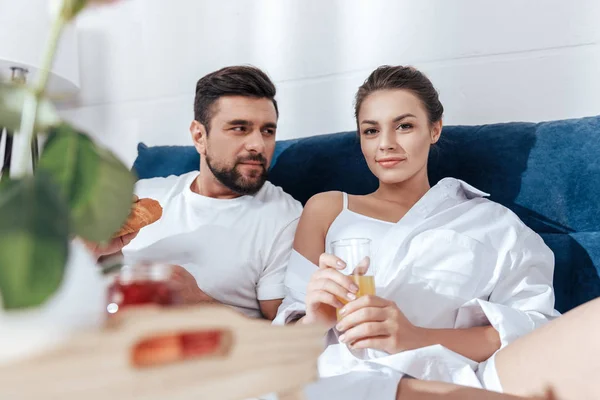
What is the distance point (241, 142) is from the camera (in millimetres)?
1933

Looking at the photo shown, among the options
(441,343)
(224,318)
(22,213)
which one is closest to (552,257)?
(441,343)

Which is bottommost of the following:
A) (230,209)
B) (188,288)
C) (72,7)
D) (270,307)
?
(270,307)

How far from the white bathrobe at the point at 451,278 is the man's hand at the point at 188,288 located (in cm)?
21

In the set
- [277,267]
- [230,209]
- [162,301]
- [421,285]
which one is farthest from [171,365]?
[230,209]

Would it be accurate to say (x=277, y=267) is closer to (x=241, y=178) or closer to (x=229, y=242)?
(x=229, y=242)

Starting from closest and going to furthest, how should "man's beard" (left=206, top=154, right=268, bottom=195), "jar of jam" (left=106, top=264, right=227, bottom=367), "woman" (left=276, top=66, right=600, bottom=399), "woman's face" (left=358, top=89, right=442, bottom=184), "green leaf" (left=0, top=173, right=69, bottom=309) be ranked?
"green leaf" (left=0, top=173, right=69, bottom=309) → "jar of jam" (left=106, top=264, right=227, bottom=367) → "woman" (left=276, top=66, right=600, bottom=399) → "woman's face" (left=358, top=89, right=442, bottom=184) → "man's beard" (left=206, top=154, right=268, bottom=195)

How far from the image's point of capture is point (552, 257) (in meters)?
1.57

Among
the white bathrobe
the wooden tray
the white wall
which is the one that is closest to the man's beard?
the white bathrobe

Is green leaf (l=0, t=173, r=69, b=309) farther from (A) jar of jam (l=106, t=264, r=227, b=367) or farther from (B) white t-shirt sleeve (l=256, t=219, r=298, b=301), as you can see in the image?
(B) white t-shirt sleeve (l=256, t=219, r=298, b=301)

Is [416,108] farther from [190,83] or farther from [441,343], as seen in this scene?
[190,83]

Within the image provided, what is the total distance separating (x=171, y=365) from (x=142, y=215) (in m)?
1.26

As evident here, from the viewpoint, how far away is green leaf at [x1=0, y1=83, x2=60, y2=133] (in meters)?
0.44

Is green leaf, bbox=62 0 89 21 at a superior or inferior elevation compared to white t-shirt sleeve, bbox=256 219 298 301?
superior

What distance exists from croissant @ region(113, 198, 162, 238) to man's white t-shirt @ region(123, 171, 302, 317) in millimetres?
101
